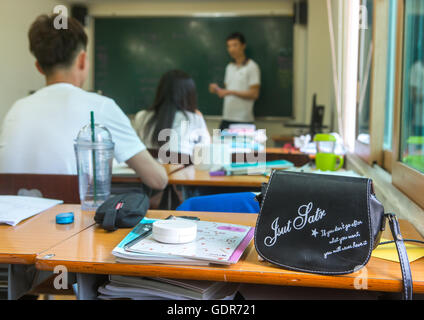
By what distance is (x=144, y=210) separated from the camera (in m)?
1.22

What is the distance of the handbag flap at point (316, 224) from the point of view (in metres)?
0.84

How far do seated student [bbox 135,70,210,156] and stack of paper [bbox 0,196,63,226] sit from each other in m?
1.51

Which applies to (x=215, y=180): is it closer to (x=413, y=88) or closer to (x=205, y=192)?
(x=205, y=192)

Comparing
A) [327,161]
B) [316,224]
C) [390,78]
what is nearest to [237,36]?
[390,78]

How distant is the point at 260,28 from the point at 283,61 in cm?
54

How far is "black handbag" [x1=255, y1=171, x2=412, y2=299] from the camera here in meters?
0.84

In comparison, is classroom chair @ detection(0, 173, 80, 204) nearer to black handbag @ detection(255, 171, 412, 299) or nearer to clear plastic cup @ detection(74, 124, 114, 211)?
clear plastic cup @ detection(74, 124, 114, 211)

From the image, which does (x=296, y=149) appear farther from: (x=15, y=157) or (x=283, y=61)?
(x=283, y=61)

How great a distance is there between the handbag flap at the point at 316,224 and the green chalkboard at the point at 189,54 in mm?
5371

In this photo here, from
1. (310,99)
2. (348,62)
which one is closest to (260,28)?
(310,99)

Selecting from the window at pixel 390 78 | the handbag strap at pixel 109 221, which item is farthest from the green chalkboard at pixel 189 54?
the handbag strap at pixel 109 221

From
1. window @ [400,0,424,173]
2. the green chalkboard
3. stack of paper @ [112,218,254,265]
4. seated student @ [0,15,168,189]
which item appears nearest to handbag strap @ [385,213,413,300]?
stack of paper @ [112,218,254,265]

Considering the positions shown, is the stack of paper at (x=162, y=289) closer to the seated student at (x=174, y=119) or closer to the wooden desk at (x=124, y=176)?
the wooden desk at (x=124, y=176)

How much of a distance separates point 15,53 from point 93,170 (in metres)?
4.59
